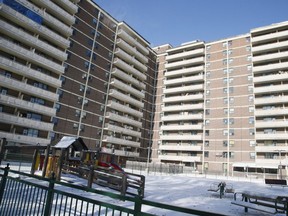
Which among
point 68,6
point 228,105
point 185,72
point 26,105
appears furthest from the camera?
point 185,72

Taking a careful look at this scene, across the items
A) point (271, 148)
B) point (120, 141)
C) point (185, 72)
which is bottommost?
point (120, 141)

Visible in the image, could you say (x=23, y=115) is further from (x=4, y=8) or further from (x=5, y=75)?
(x=4, y=8)

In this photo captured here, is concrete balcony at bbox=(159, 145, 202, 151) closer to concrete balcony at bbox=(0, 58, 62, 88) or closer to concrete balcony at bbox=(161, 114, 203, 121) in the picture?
concrete balcony at bbox=(161, 114, 203, 121)

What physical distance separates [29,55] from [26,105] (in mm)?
8177

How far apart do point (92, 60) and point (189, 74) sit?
94.9 feet

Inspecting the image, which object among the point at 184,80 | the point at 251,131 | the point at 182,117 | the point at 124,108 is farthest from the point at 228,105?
the point at 124,108

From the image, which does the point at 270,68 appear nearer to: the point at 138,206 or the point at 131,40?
the point at 131,40

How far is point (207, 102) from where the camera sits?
63.5 metres

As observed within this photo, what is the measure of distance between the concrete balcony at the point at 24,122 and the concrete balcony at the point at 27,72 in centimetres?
707

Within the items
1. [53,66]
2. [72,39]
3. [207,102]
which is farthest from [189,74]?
[53,66]

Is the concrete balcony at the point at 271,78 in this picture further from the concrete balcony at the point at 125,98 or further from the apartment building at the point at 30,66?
the apartment building at the point at 30,66

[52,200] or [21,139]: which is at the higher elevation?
[21,139]

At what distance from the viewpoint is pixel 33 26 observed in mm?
40781

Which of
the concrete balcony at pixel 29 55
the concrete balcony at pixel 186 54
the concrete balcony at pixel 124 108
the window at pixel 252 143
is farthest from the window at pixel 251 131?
the concrete balcony at pixel 29 55
